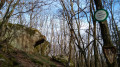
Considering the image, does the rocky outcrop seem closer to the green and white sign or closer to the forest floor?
the forest floor

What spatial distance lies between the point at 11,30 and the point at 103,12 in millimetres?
8082

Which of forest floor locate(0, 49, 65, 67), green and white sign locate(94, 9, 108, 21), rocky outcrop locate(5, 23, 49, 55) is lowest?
forest floor locate(0, 49, 65, 67)

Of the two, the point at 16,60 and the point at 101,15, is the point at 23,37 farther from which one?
the point at 101,15

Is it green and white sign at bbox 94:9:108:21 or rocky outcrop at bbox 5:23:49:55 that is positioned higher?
green and white sign at bbox 94:9:108:21

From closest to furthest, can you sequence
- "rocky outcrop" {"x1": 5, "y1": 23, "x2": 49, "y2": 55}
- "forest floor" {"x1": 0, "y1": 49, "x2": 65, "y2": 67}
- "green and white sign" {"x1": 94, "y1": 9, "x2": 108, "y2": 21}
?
"green and white sign" {"x1": 94, "y1": 9, "x2": 108, "y2": 21} → "forest floor" {"x1": 0, "y1": 49, "x2": 65, "y2": 67} → "rocky outcrop" {"x1": 5, "y1": 23, "x2": 49, "y2": 55}

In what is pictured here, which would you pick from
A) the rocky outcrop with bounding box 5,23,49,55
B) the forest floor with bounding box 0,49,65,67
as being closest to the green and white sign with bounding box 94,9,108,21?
the forest floor with bounding box 0,49,65,67

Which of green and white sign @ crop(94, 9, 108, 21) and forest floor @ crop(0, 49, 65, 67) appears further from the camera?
forest floor @ crop(0, 49, 65, 67)

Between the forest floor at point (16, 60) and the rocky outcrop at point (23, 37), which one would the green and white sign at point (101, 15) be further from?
the rocky outcrop at point (23, 37)

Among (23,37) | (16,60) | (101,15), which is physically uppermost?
(101,15)

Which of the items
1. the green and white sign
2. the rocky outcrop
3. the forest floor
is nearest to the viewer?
the green and white sign

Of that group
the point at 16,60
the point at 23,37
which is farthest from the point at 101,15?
the point at 23,37

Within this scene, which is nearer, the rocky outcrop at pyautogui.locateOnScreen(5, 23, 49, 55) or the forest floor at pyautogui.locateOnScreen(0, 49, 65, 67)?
the forest floor at pyautogui.locateOnScreen(0, 49, 65, 67)

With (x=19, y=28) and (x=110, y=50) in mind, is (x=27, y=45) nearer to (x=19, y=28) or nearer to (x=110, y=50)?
(x=19, y=28)

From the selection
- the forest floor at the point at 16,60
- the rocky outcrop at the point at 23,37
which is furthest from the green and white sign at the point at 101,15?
the rocky outcrop at the point at 23,37
